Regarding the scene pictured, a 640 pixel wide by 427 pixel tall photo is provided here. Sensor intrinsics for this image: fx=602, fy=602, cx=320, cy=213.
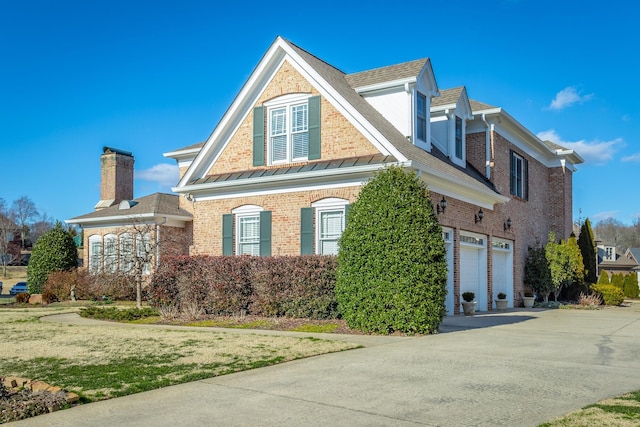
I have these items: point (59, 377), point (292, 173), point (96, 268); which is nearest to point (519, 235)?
point (292, 173)

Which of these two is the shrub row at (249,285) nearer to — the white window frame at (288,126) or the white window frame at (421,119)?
the white window frame at (288,126)

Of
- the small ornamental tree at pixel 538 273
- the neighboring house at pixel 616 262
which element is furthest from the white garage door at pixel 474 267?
the neighboring house at pixel 616 262

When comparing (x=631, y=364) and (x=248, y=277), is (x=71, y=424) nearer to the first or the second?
(x=631, y=364)

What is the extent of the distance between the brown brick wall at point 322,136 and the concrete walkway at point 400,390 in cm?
729

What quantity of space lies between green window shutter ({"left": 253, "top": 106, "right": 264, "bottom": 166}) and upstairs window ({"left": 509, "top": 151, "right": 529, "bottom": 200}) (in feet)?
33.1

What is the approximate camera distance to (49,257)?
2631 centimetres

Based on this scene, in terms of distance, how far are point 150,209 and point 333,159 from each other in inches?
449

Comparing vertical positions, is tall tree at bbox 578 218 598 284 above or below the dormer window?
below

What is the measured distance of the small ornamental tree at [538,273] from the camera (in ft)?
78.3

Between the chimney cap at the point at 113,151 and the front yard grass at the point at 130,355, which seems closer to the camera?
the front yard grass at the point at 130,355

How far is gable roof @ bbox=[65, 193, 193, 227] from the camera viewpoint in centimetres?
2517

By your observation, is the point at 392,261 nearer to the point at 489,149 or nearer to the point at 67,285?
the point at 489,149

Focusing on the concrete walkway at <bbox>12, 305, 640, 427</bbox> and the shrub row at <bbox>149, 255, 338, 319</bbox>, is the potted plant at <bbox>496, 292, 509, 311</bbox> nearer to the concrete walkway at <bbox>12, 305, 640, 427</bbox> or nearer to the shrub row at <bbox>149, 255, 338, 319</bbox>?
the shrub row at <bbox>149, 255, 338, 319</bbox>

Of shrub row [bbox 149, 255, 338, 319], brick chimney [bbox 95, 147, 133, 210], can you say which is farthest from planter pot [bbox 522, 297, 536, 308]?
brick chimney [bbox 95, 147, 133, 210]
